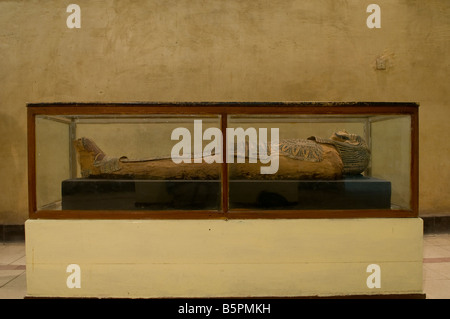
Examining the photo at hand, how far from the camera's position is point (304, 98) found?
15.0ft

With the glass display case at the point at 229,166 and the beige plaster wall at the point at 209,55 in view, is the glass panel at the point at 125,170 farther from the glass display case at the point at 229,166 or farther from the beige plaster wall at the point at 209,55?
the beige plaster wall at the point at 209,55

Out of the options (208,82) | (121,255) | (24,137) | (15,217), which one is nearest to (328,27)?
(208,82)

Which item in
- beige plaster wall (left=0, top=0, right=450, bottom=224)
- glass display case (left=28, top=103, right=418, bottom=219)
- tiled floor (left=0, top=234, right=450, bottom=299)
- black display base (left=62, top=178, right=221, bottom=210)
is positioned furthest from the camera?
beige plaster wall (left=0, top=0, right=450, bottom=224)

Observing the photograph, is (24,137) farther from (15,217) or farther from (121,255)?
(121,255)

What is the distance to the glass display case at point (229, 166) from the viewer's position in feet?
7.82

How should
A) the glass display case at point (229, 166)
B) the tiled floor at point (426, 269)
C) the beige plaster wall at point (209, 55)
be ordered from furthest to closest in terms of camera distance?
the beige plaster wall at point (209, 55)
the tiled floor at point (426, 269)
the glass display case at point (229, 166)

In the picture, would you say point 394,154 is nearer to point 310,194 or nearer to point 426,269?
point 310,194

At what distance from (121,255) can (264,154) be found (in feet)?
3.99

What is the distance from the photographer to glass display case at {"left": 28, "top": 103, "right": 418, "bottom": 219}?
7.82 ft

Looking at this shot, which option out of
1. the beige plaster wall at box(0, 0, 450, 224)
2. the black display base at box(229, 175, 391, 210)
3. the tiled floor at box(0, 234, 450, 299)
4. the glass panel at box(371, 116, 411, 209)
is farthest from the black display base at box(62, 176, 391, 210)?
the beige plaster wall at box(0, 0, 450, 224)

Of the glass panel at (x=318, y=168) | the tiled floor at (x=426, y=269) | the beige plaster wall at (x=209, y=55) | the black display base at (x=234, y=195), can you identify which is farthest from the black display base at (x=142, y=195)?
the beige plaster wall at (x=209, y=55)

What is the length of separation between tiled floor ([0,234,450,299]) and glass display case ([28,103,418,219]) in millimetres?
828

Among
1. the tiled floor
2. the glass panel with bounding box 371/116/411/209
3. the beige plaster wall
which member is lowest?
the tiled floor

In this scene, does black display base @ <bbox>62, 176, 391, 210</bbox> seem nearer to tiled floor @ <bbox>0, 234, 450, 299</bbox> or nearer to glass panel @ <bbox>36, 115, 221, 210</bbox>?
glass panel @ <bbox>36, 115, 221, 210</bbox>
